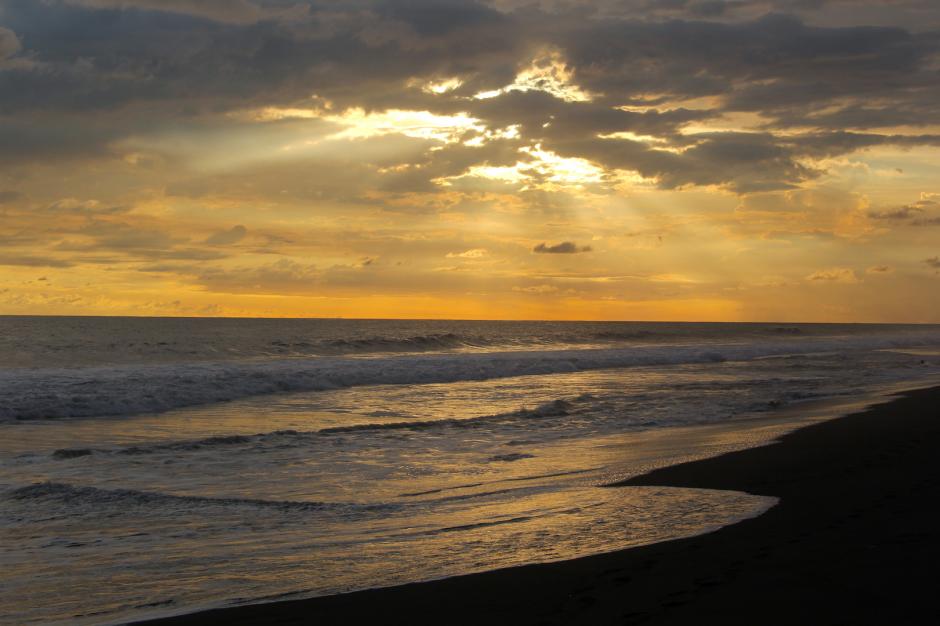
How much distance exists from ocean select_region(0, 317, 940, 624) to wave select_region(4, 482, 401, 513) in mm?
48

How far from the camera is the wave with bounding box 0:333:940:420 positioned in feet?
67.5

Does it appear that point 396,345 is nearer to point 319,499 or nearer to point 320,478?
point 320,478

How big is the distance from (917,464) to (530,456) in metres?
5.83

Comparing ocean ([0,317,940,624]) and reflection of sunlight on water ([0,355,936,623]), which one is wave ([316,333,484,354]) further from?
reflection of sunlight on water ([0,355,936,623])

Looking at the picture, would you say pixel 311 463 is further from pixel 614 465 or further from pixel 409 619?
pixel 409 619

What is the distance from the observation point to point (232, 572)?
6.59m

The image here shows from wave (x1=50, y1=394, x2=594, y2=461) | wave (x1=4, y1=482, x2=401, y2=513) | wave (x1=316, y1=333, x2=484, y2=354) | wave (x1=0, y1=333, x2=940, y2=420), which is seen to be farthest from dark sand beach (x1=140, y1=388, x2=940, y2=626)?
wave (x1=316, y1=333, x2=484, y2=354)

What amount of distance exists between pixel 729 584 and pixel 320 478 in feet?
22.4

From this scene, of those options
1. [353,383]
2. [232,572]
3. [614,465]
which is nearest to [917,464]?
[614,465]

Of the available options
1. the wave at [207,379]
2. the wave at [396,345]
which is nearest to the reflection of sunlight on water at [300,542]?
the wave at [207,379]

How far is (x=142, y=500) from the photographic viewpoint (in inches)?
376

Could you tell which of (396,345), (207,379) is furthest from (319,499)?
(396,345)

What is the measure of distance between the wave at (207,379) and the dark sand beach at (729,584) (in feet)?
54.6

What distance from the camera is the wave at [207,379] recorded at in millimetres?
20578
